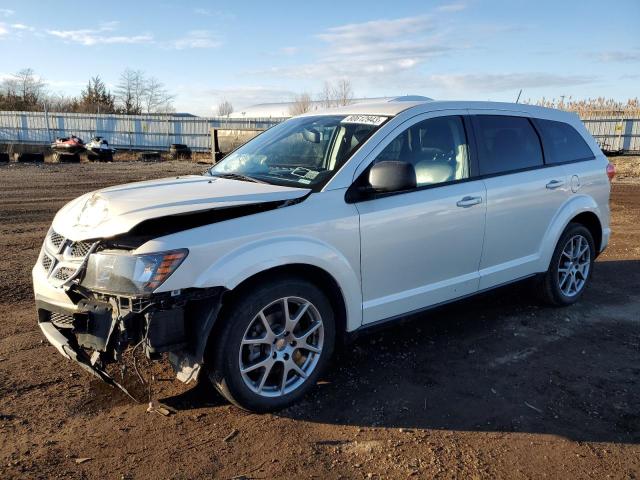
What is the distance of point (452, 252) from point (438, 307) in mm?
442

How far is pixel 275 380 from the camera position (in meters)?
3.48

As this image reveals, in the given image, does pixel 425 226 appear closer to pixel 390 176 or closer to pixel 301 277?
pixel 390 176

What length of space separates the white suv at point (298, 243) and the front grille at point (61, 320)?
0.04ft

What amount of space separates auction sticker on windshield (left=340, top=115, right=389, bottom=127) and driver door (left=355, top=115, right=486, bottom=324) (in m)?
0.16

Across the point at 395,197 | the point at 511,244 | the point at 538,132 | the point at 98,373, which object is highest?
the point at 538,132

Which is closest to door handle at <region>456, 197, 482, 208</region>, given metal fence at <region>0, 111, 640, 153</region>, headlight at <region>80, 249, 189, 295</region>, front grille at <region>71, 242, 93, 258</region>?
headlight at <region>80, 249, 189, 295</region>

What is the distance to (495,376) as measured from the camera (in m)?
3.91

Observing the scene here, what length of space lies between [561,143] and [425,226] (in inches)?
88.9

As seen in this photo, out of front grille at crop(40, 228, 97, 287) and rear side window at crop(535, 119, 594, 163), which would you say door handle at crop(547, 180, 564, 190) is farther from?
front grille at crop(40, 228, 97, 287)

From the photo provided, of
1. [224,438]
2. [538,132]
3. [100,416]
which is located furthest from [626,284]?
[100,416]

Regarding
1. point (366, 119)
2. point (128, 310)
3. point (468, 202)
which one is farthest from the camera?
point (468, 202)

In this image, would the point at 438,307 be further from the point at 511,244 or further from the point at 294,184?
the point at 294,184

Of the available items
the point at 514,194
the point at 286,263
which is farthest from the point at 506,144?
the point at 286,263

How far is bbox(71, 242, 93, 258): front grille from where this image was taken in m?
3.22
